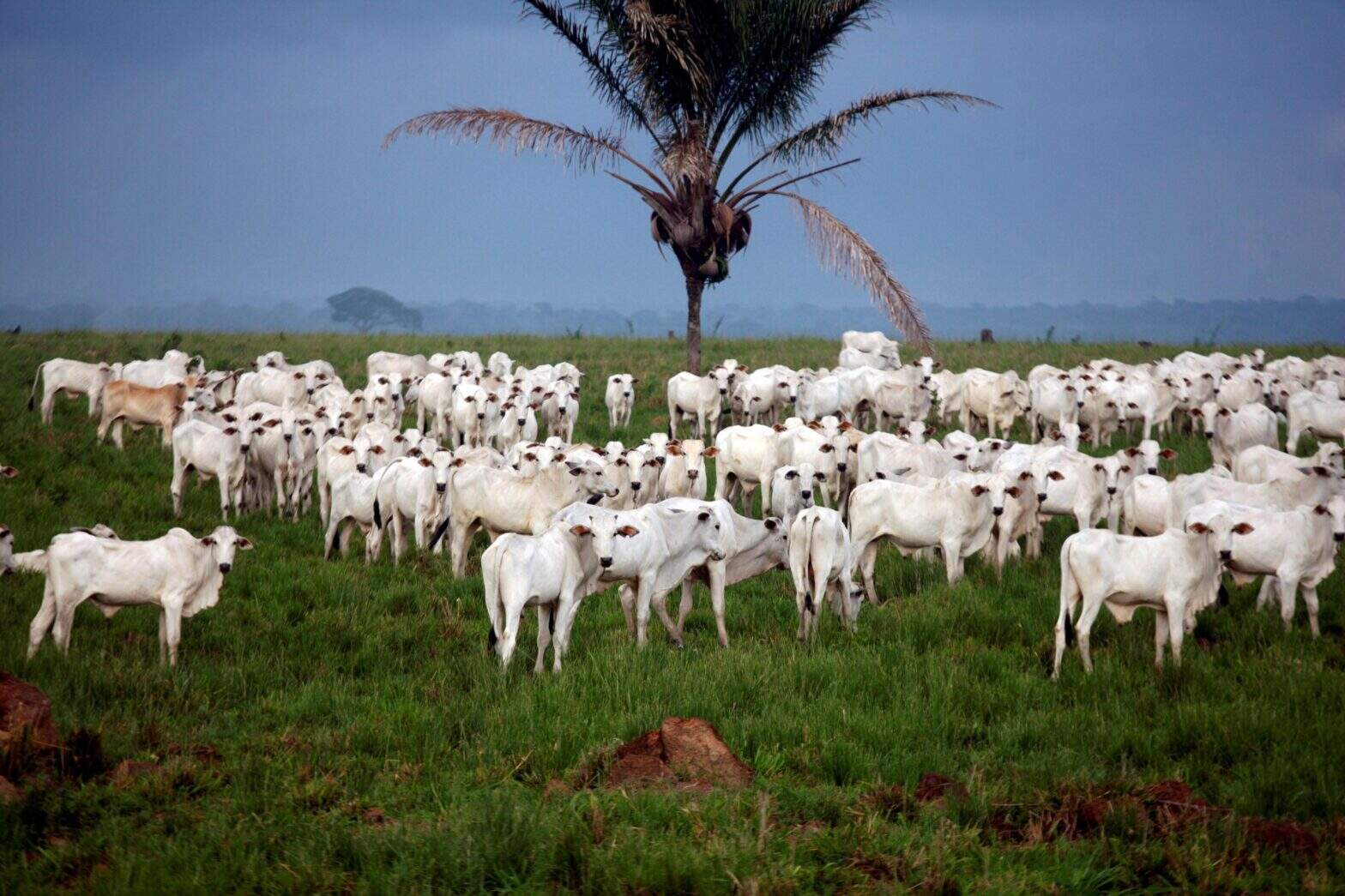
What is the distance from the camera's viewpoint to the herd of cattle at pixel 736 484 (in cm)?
1238

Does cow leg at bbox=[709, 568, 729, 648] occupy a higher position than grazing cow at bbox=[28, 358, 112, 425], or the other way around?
grazing cow at bbox=[28, 358, 112, 425]

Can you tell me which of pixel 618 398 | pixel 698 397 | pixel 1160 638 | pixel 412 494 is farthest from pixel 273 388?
pixel 1160 638

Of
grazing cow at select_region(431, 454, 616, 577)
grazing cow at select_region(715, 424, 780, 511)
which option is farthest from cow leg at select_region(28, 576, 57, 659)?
grazing cow at select_region(715, 424, 780, 511)

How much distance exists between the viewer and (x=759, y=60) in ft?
89.4

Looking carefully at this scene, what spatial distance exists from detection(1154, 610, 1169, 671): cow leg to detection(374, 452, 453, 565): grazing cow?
9.63 meters

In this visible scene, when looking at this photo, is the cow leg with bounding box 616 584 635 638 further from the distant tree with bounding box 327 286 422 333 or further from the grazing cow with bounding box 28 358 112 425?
the distant tree with bounding box 327 286 422 333

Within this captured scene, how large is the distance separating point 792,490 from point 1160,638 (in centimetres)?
663

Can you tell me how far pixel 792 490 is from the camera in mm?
17984

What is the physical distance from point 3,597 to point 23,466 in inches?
329

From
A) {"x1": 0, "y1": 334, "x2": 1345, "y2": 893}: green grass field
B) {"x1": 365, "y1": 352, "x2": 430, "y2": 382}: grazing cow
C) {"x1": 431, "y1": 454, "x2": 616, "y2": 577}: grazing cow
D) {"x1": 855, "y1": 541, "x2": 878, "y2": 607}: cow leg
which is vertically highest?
{"x1": 365, "y1": 352, "x2": 430, "y2": 382}: grazing cow

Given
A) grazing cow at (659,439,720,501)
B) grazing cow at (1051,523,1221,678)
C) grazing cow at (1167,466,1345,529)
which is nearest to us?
grazing cow at (1051,523,1221,678)

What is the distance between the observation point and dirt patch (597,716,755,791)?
9.15 metres

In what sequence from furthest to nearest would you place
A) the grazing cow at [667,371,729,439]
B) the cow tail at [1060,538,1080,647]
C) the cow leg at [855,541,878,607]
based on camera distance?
1. the grazing cow at [667,371,729,439]
2. the cow leg at [855,541,878,607]
3. the cow tail at [1060,538,1080,647]

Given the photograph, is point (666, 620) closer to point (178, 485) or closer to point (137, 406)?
point (178, 485)
